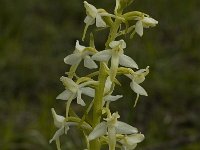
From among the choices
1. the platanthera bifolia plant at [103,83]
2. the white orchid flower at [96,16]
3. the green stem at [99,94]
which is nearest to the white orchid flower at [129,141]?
the platanthera bifolia plant at [103,83]

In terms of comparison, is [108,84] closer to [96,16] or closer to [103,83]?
[103,83]

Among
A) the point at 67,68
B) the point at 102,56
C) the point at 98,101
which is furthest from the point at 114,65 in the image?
the point at 67,68

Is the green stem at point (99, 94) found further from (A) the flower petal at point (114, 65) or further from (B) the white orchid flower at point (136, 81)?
(B) the white orchid flower at point (136, 81)

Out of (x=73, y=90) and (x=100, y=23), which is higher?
(x=100, y=23)

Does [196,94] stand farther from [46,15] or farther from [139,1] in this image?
[46,15]

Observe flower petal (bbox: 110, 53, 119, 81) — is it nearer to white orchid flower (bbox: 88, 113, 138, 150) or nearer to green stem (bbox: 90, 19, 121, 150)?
green stem (bbox: 90, 19, 121, 150)
